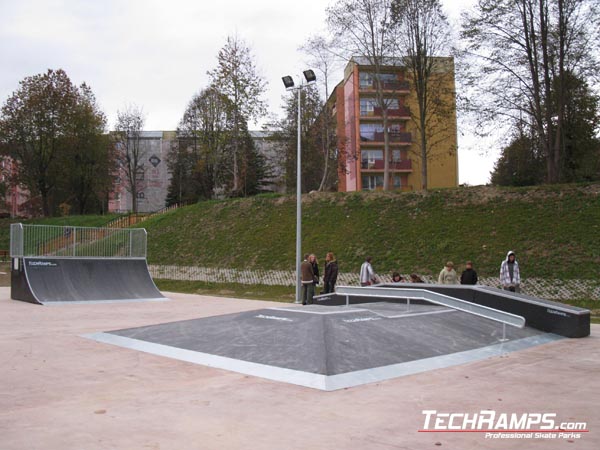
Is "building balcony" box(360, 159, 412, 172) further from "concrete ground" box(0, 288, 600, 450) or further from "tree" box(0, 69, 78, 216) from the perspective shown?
"concrete ground" box(0, 288, 600, 450)

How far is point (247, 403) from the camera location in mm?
6117

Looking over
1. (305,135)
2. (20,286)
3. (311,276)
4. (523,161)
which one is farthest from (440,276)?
(305,135)

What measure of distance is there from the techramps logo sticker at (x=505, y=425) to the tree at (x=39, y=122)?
180ft

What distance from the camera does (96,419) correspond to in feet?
17.9

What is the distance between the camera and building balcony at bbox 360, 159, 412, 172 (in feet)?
172

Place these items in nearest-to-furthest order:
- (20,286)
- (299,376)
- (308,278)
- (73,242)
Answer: (299,376), (308,278), (20,286), (73,242)

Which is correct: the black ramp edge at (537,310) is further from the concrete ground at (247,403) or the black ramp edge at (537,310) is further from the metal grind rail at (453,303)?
the concrete ground at (247,403)

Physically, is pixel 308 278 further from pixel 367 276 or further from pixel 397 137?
pixel 397 137

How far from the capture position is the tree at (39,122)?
52.6m

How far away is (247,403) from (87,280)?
16.3m

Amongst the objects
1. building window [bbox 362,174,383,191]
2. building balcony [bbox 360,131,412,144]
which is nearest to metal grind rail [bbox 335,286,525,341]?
building balcony [bbox 360,131,412,144]

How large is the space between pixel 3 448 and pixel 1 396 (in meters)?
2.02

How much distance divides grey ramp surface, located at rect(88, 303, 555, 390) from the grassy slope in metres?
13.6

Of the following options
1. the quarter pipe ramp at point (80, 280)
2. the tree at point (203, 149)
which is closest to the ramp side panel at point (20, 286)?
the quarter pipe ramp at point (80, 280)
